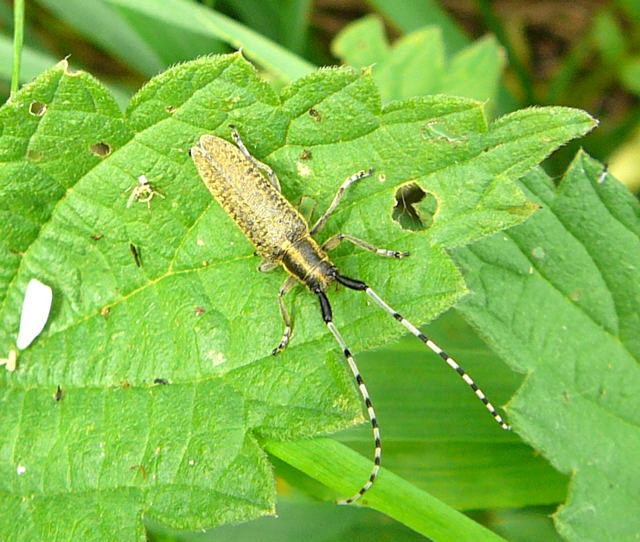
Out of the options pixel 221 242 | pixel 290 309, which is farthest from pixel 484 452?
pixel 221 242

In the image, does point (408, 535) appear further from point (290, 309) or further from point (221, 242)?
point (221, 242)

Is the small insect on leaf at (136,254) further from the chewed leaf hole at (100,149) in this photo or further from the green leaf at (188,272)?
the chewed leaf hole at (100,149)

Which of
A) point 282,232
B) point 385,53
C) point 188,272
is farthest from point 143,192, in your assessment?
point 385,53

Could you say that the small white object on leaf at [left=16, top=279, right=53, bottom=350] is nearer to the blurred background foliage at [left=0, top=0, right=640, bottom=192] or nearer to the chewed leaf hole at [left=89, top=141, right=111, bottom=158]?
the chewed leaf hole at [left=89, top=141, right=111, bottom=158]

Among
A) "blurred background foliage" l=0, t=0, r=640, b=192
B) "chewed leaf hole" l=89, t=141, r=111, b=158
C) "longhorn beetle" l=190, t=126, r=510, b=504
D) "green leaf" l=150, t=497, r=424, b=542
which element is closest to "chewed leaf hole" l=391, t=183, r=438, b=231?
"longhorn beetle" l=190, t=126, r=510, b=504

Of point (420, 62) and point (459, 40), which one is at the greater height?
point (420, 62)

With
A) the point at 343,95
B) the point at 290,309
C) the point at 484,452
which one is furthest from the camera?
the point at 484,452

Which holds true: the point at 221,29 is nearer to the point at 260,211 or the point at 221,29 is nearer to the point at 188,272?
the point at 260,211
